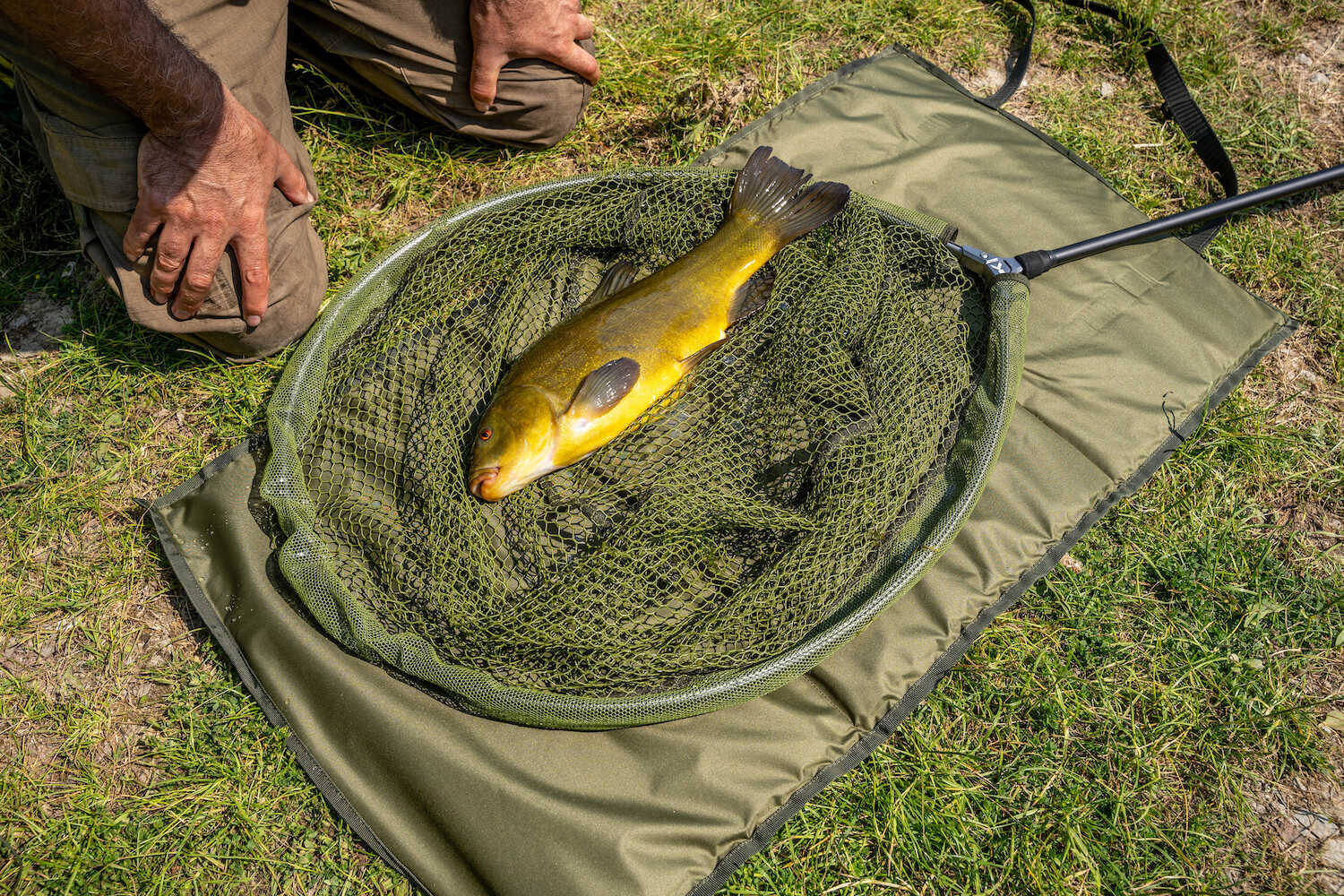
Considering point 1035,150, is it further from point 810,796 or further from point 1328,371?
point 810,796

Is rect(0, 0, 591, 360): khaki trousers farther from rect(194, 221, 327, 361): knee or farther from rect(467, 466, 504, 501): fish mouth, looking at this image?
rect(467, 466, 504, 501): fish mouth

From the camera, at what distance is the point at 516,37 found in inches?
125


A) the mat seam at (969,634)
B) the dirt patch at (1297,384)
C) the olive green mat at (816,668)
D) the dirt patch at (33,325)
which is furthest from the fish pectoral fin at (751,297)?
the dirt patch at (33,325)

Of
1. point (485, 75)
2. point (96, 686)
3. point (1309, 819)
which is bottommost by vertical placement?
point (96, 686)

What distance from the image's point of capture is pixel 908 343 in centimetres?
263

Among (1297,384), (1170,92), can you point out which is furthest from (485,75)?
(1297,384)

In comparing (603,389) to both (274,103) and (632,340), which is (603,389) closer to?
(632,340)

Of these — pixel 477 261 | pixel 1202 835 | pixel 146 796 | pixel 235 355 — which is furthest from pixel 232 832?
pixel 1202 835

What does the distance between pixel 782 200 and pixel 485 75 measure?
133 centimetres

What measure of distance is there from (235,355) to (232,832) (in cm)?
157

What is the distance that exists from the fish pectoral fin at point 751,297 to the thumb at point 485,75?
1.34 meters

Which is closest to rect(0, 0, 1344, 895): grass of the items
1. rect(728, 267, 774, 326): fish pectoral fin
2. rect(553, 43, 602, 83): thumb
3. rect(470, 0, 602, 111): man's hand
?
rect(553, 43, 602, 83): thumb

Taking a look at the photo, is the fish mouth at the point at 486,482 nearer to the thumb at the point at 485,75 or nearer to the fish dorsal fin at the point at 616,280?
the fish dorsal fin at the point at 616,280

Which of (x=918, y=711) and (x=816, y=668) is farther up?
Answer: (x=816, y=668)
